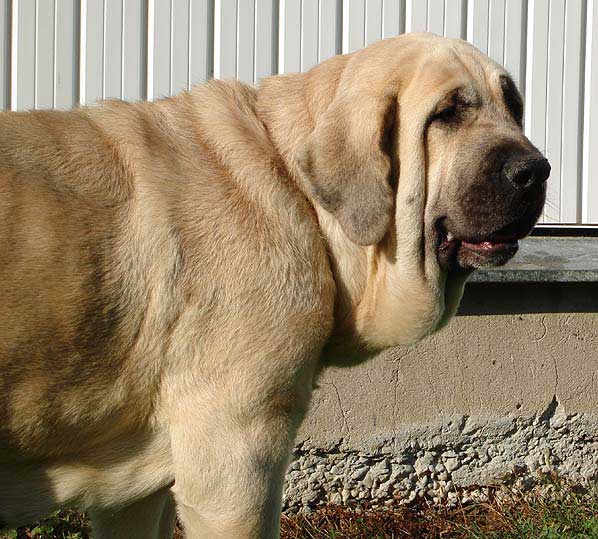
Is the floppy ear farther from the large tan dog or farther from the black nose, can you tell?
the black nose

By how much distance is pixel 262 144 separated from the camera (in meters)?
3.53

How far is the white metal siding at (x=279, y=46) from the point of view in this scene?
17.2ft

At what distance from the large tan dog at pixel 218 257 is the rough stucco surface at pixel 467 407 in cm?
179

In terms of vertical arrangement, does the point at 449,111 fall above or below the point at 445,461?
above

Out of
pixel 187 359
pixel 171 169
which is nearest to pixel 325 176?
pixel 171 169

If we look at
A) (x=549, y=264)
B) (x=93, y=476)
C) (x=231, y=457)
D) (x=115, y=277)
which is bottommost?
(x=93, y=476)

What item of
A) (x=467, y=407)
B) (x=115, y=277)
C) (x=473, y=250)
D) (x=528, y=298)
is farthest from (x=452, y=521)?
(x=115, y=277)

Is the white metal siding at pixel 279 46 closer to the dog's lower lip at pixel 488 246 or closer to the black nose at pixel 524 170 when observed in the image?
the dog's lower lip at pixel 488 246

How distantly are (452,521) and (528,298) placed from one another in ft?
4.15

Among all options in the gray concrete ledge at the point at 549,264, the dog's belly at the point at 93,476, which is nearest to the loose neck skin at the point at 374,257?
the dog's belly at the point at 93,476

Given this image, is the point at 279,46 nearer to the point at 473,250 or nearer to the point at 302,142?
the point at 302,142

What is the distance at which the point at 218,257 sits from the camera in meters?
3.28

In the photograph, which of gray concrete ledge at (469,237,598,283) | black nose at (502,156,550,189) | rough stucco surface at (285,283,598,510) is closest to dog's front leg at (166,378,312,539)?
black nose at (502,156,550,189)

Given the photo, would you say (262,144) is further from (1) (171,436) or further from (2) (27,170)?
(1) (171,436)
